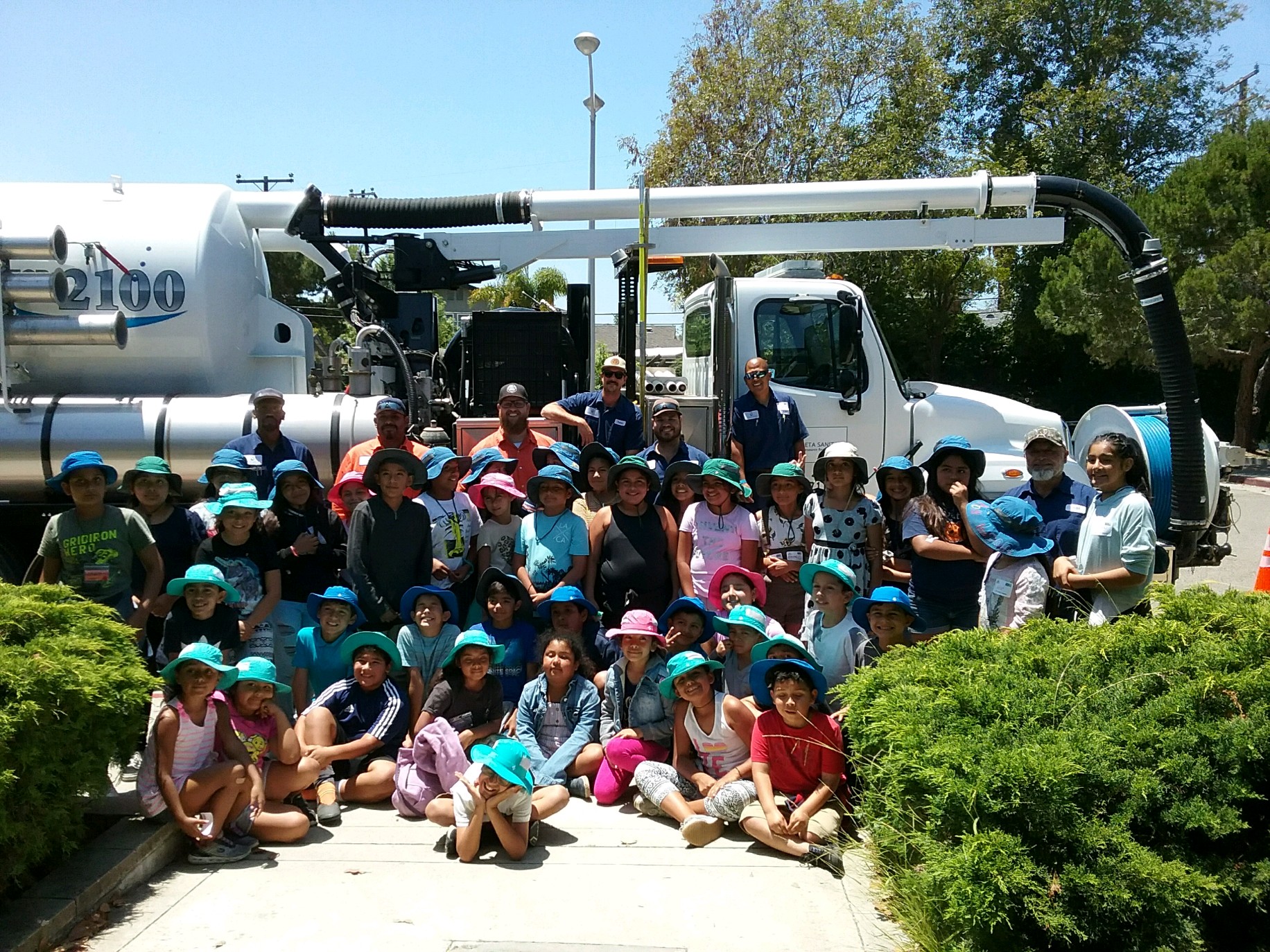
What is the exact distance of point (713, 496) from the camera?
20.2 feet

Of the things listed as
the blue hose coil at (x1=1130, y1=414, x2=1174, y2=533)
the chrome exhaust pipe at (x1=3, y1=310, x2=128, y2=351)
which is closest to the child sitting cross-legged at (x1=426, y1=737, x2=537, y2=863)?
the chrome exhaust pipe at (x1=3, y1=310, x2=128, y2=351)

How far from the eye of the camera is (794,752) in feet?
15.8

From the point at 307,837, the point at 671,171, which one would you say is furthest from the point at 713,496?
the point at 671,171

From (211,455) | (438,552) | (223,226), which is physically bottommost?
Result: (438,552)

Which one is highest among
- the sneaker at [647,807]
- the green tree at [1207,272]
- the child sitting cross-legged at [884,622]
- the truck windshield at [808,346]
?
the green tree at [1207,272]

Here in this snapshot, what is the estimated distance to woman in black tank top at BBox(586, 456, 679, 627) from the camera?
6.23 m

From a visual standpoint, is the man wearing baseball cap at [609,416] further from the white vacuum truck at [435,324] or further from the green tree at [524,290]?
the green tree at [524,290]

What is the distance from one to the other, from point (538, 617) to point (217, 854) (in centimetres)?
207

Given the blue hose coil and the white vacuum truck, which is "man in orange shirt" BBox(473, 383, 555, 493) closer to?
the white vacuum truck

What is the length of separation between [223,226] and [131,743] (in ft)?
18.0

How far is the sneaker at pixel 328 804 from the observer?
198 inches

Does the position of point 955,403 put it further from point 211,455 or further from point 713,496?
point 211,455

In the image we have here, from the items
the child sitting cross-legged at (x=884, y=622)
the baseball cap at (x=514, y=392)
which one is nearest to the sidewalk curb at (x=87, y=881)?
→ the child sitting cross-legged at (x=884, y=622)

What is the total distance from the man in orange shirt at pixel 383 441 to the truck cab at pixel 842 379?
2.81 metres
